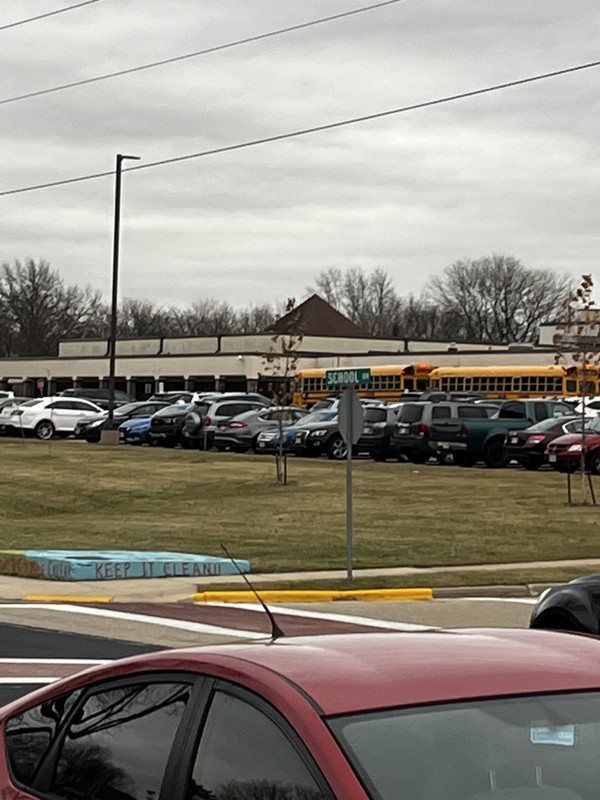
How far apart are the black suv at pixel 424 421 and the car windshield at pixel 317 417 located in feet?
10.8

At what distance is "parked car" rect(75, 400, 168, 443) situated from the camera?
5878cm

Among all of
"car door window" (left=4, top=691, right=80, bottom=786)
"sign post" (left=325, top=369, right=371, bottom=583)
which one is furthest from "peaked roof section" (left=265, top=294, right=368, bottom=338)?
"car door window" (left=4, top=691, right=80, bottom=786)

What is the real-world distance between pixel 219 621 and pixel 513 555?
745 centimetres

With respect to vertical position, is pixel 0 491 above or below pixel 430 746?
below

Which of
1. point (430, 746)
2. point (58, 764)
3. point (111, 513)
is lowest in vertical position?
point (111, 513)

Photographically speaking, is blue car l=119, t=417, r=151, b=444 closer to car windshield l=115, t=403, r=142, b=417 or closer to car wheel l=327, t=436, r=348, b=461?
car windshield l=115, t=403, r=142, b=417

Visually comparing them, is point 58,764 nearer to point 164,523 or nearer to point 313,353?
point 164,523

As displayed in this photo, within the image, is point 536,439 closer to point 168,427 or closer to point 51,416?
point 168,427

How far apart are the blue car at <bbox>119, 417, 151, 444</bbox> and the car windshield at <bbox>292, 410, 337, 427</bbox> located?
27.2 ft

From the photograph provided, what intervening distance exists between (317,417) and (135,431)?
10.2m

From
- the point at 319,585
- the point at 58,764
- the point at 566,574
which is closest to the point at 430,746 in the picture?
the point at 58,764

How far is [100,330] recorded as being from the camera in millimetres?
151375

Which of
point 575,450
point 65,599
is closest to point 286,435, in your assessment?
point 575,450

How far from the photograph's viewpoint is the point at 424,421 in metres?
44.8
